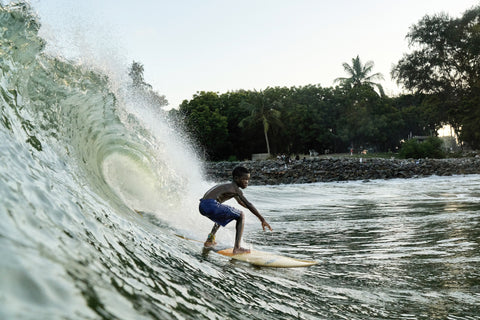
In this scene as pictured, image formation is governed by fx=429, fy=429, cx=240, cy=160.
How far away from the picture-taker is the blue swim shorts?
20.5 feet

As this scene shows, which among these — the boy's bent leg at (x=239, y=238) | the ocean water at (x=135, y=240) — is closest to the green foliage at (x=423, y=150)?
the ocean water at (x=135, y=240)

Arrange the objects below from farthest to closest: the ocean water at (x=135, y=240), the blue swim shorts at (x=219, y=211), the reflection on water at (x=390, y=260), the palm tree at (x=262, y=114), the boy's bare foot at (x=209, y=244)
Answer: the palm tree at (x=262, y=114) → the boy's bare foot at (x=209, y=244) → the blue swim shorts at (x=219, y=211) → the reflection on water at (x=390, y=260) → the ocean water at (x=135, y=240)

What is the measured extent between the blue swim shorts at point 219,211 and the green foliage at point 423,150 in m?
44.5

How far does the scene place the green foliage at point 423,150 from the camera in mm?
46156

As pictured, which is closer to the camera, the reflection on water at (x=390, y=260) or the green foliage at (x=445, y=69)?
the reflection on water at (x=390, y=260)

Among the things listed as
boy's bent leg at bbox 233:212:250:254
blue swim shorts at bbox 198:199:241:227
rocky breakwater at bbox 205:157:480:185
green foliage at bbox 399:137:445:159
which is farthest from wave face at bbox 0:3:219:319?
green foliage at bbox 399:137:445:159

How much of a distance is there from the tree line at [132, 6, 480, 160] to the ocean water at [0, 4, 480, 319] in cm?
4158

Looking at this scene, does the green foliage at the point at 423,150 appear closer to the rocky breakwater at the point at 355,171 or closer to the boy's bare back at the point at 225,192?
the rocky breakwater at the point at 355,171

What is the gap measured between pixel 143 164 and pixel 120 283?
7.05 metres

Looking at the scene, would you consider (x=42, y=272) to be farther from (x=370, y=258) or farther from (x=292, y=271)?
(x=370, y=258)

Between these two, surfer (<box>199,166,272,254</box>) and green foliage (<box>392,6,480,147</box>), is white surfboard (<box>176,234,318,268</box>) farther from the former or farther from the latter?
green foliage (<box>392,6,480,147</box>)

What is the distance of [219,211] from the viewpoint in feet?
20.8

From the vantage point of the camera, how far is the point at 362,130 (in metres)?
59.9

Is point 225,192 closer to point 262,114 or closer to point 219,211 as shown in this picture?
point 219,211
